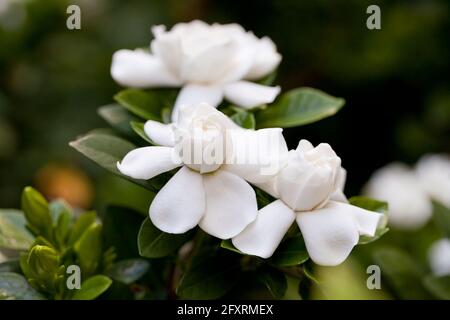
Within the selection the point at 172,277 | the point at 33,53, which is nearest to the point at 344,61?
the point at 33,53

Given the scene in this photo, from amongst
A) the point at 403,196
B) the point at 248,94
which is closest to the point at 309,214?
the point at 248,94

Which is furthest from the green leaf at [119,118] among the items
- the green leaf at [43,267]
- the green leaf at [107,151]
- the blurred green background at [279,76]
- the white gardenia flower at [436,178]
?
the white gardenia flower at [436,178]

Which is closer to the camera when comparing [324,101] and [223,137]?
[223,137]

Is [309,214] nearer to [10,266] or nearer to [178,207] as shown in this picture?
[178,207]

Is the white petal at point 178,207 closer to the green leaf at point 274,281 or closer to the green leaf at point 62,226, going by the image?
the green leaf at point 274,281

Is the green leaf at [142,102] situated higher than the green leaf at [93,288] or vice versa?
the green leaf at [142,102]

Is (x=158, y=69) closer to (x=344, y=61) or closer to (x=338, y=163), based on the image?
(x=338, y=163)
